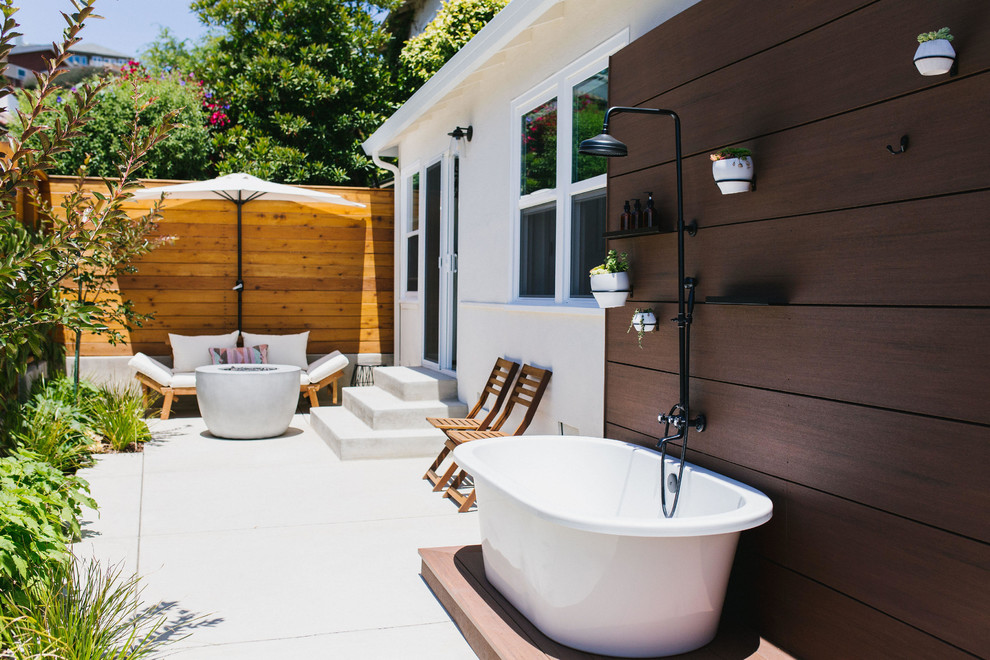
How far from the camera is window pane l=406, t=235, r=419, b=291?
855 centimetres

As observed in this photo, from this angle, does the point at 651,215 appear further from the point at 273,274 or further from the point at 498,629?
the point at 273,274

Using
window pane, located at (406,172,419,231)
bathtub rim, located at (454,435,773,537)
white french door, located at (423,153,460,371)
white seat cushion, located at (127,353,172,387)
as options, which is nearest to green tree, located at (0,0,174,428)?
bathtub rim, located at (454,435,773,537)

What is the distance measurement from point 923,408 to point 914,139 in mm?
747

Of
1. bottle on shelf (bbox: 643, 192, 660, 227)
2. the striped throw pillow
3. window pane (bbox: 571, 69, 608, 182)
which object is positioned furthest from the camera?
the striped throw pillow

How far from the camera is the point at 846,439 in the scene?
253cm

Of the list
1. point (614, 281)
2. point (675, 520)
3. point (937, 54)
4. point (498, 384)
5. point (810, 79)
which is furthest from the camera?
point (498, 384)

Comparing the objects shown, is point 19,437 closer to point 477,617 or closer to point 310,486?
point 310,486

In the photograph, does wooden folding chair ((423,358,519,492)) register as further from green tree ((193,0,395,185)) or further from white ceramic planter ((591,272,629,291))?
green tree ((193,0,395,185))

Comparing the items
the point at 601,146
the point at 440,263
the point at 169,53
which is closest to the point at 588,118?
the point at 601,146

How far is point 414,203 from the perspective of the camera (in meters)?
8.52

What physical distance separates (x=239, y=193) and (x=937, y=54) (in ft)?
24.4

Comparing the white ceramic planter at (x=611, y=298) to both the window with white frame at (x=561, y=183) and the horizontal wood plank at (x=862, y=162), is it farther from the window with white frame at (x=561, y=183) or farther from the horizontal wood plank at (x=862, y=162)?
the window with white frame at (x=561, y=183)

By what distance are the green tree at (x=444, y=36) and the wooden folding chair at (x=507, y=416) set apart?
8304 millimetres

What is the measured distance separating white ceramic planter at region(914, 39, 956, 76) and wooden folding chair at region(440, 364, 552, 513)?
3.05 m
